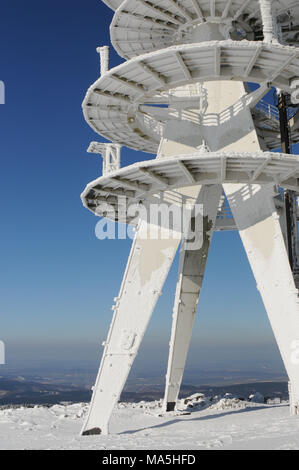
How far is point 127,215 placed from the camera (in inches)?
831

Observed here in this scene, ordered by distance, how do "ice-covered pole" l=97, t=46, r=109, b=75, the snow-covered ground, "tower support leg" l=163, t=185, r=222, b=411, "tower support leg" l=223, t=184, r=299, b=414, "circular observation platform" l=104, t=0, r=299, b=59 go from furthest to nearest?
"tower support leg" l=163, t=185, r=222, b=411
"ice-covered pole" l=97, t=46, r=109, b=75
"circular observation platform" l=104, t=0, r=299, b=59
"tower support leg" l=223, t=184, r=299, b=414
the snow-covered ground

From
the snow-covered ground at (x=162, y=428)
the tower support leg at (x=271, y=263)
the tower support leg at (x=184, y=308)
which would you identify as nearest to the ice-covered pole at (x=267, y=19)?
the tower support leg at (x=271, y=263)

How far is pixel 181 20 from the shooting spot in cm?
1925

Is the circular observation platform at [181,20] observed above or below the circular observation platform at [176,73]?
above

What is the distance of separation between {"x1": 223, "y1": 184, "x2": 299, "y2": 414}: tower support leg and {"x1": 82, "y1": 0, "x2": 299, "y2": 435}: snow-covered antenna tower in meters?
0.03

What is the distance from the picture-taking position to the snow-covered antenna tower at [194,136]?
1548cm

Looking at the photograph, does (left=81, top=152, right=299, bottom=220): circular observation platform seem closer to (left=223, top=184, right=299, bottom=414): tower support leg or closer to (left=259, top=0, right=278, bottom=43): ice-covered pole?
(left=223, top=184, right=299, bottom=414): tower support leg

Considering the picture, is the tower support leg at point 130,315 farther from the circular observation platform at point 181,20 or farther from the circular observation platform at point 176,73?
the circular observation platform at point 181,20

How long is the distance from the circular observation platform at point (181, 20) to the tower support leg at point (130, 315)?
826 centimetres

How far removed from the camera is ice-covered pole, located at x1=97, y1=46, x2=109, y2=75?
18.3 m

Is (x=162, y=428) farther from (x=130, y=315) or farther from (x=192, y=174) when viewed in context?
(x=192, y=174)

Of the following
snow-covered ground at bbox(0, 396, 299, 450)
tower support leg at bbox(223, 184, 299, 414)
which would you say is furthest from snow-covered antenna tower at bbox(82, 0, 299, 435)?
snow-covered ground at bbox(0, 396, 299, 450)
